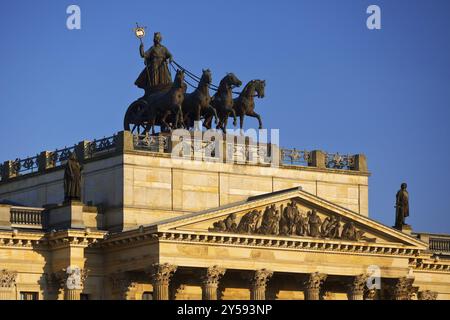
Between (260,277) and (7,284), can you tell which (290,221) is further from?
(7,284)

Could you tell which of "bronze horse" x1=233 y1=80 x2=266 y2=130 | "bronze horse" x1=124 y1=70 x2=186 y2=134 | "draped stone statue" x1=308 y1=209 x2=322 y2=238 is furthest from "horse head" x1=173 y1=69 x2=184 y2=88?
"draped stone statue" x1=308 y1=209 x2=322 y2=238

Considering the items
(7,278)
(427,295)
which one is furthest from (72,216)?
(427,295)

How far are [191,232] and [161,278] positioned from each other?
2.93 metres

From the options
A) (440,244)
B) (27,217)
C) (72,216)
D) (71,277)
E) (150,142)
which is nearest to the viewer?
(71,277)

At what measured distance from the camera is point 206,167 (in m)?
105

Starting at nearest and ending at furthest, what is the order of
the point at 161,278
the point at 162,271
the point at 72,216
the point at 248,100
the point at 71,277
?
the point at 162,271 < the point at 161,278 < the point at 71,277 < the point at 72,216 < the point at 248,100

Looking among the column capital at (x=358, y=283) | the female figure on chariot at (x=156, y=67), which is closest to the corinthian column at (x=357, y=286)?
the column capital at (x=358, y=283)

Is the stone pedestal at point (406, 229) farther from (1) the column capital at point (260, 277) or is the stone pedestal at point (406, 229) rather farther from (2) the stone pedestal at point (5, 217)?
(2) the stone pedestal at point (5, 217)

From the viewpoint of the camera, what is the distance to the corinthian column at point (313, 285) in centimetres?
10319

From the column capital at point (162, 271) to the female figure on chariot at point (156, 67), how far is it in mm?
15011

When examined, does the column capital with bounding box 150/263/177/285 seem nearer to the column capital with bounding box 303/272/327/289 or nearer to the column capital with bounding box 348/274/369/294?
the column capital with bounding box 303/272/327/289

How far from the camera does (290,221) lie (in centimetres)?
10225
